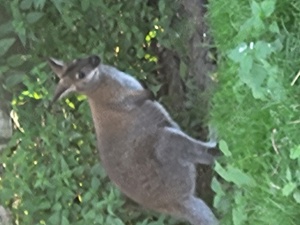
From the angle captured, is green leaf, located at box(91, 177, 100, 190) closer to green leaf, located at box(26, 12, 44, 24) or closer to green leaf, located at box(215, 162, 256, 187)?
green leaf, located at box(26, 12, 44, 24)

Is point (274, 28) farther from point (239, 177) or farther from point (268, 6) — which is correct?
point (239, 177)

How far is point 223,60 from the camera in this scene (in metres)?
1.08

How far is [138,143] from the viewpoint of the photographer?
1388mm

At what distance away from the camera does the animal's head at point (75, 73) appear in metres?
1.39

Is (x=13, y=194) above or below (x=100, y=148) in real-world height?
below

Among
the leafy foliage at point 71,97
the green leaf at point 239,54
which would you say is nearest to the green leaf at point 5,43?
the leafy foliage at point 71,97

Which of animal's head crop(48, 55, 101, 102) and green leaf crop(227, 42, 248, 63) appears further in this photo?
animal's head crop(48, 55, 101, 102)

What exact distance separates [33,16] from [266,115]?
80 centimetres

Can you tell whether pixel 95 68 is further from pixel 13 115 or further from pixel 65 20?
pixel 13 115

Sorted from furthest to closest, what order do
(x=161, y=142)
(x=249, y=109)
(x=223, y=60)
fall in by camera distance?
(x=161, y=142) → (x=223, y=60) → (x=249, y=109)

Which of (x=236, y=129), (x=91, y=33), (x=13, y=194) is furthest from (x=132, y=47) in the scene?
(x=236, y=129)

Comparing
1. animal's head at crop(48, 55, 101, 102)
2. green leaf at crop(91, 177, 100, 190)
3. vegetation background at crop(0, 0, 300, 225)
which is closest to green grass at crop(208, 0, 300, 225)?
vegetation background at crop(0, 0, 300, 225)

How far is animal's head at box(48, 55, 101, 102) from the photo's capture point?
139 centimetres

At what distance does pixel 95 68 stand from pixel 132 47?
16 cm
